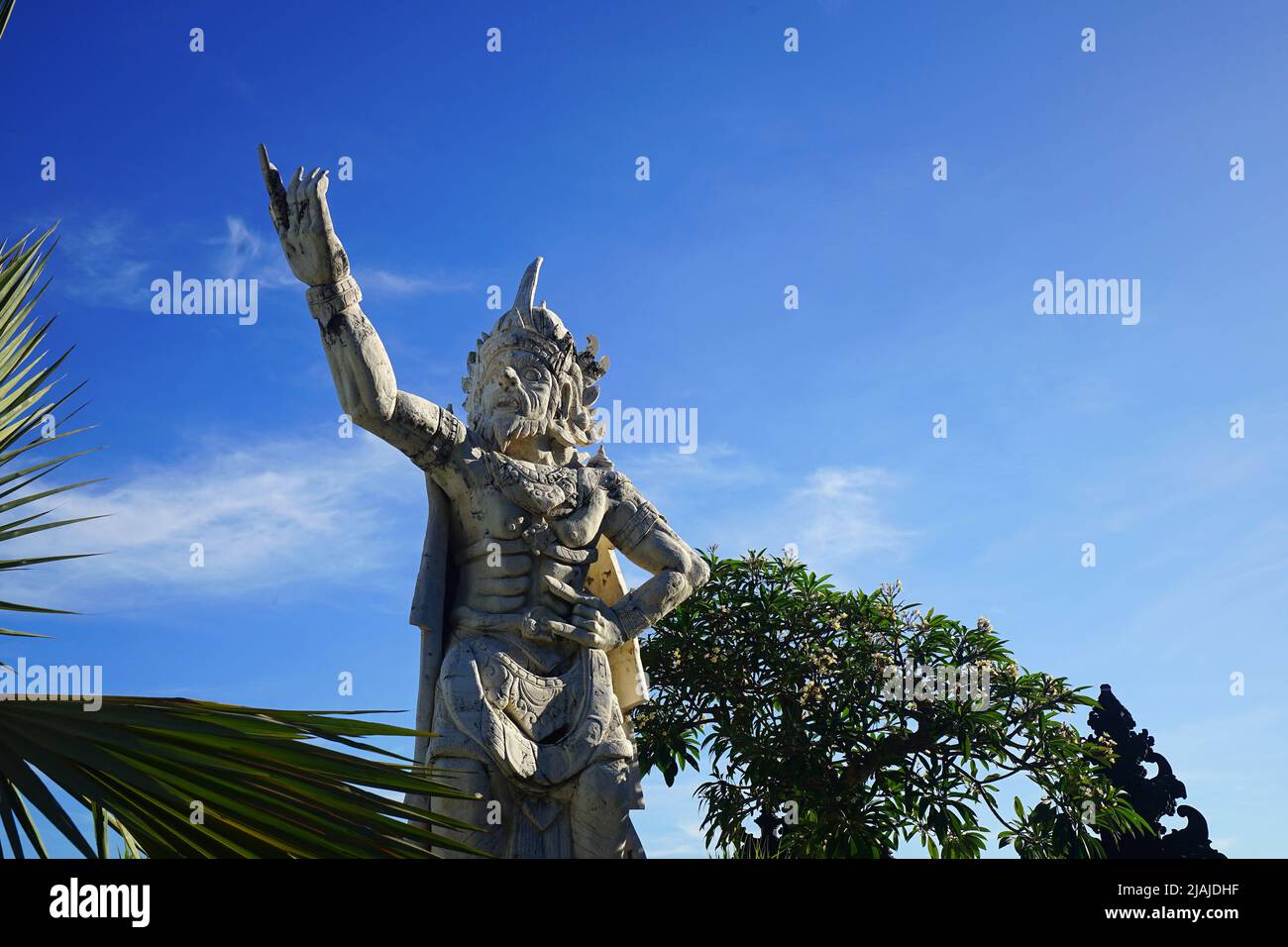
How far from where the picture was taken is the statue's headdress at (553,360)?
7.11 meters

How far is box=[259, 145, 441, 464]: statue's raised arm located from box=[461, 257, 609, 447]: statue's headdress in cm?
84

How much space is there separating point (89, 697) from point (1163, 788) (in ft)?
41.4

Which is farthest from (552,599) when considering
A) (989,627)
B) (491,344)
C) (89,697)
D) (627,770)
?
(989,627)

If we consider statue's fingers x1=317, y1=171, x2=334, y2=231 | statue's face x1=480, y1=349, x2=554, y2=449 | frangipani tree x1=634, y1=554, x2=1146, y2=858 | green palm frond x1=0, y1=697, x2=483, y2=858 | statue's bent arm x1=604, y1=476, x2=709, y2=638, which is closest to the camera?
green palm frond x1=0, y1=697, x2=483, y2=858

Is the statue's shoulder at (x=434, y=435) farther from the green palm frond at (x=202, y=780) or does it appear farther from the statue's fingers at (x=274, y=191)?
the green palm frond at (x=202, y=780)

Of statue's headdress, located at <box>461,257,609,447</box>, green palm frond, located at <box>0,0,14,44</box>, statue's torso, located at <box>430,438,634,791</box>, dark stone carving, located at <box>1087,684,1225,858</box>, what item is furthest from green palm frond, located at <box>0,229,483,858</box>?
dark stone carving, located at <box>1087,684,1225,858</box>

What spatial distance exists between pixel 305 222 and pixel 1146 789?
11107mm

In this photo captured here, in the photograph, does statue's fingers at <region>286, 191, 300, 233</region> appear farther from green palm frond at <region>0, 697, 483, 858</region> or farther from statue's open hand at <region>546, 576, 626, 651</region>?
green palm frond at <region>0, 697, 483, 858</region>

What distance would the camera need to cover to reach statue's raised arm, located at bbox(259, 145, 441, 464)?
19.0 ft

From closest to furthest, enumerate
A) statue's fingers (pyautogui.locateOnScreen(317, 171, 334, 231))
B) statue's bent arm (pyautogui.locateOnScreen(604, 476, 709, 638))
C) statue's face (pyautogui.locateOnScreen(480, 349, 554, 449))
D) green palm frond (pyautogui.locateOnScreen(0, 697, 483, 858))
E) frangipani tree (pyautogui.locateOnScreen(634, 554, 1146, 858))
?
green palm frond (pyautogui.locateOnScreen(0, 697, 483, 858)) → statue's fingers (pyautogui.locateOnScreen(317, 171, 334, 231)) → statue's face (pyautogui.locateOnScreen(480, 349, 554, 449)) → statue's bent arm (pyautogui.locateOnScreen(604, 476, 709, 638)) → frangipani tree (pyautogui.locateOnScreen(634, 554, 1146, 858))

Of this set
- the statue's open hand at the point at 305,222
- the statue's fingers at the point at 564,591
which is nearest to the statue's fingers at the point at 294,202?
the statue's open hand at the point at 305,222

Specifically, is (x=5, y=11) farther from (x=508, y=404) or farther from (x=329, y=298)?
(x=508, y=404)
